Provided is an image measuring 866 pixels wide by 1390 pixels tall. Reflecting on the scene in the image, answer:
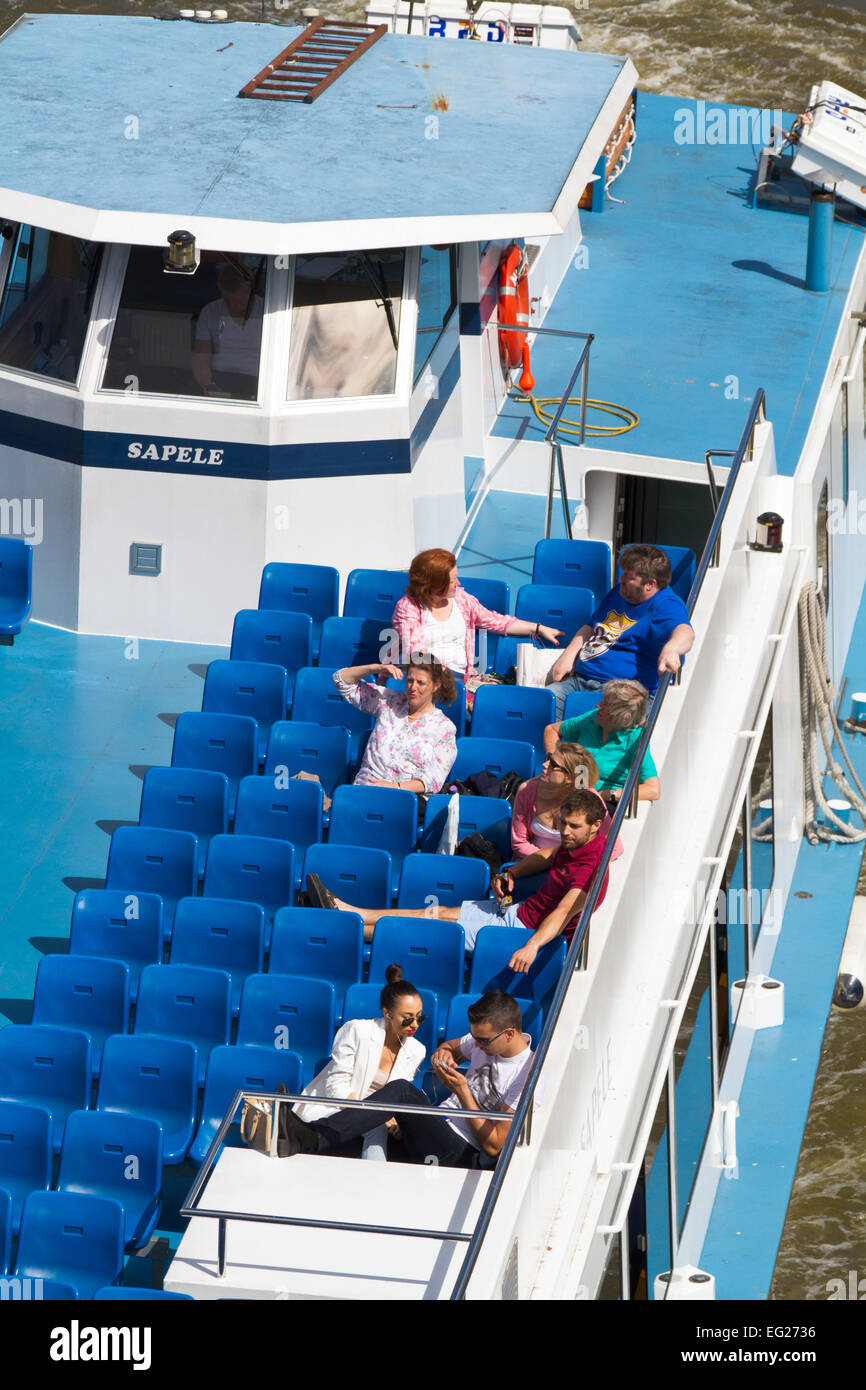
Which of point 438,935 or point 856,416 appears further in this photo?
point 856,416

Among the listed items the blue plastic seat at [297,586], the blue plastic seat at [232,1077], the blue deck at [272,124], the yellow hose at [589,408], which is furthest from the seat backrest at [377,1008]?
the yellow hose at [589,408]

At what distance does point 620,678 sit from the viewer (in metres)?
9.84

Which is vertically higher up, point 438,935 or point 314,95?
point 314,95

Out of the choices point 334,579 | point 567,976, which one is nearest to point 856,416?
point 334,579

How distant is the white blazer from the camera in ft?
24.8

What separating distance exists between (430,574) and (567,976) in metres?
3.47

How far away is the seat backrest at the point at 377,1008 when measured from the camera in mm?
7953

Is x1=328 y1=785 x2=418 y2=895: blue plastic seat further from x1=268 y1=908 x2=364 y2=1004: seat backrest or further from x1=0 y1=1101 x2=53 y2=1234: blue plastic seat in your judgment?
x1=0 y1=1101 x2=53 y2=1234: blue plastic seat

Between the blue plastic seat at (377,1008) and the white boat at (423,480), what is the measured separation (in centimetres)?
42

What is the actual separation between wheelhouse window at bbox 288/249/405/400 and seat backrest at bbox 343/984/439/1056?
4030 millimetres

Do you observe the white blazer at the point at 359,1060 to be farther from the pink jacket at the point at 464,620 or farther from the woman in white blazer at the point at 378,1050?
the pink jacket at the point at 464,620

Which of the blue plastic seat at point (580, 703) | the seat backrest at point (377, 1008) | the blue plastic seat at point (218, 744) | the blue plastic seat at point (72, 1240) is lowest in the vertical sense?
the blue plastic seat at point (72, 1240)

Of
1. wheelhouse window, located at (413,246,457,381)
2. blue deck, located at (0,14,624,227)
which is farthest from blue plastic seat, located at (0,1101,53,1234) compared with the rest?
wheelhouse window, located at (413,246,457,381)
